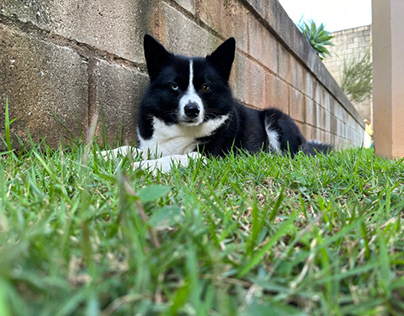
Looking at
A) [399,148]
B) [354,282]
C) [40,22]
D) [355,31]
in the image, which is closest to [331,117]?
[399,148]

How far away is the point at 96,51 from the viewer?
2014 mm

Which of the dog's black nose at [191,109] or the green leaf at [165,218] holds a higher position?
the dog's black nose at [191,109]

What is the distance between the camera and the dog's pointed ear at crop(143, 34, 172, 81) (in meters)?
2.08

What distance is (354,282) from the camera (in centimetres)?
53

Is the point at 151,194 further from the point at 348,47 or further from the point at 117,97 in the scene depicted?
the point at 348,47

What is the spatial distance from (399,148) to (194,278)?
12.8 feet

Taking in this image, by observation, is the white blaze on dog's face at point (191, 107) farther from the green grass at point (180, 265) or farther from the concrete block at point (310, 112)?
the concrete block at point (310, 112)

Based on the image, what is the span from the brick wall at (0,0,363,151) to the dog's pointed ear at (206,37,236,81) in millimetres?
460

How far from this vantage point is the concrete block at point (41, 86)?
1537 mm

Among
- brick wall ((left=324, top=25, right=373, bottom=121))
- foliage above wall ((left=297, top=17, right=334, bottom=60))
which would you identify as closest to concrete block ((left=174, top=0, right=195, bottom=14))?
foliage above wall ((left=297, top=17, right=334, bottom=60))

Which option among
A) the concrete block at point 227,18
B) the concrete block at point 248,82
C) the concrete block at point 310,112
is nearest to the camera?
the concrete block at point 227,18

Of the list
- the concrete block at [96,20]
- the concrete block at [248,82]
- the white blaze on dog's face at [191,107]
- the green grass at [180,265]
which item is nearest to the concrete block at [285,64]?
the concrete block at [248,82]

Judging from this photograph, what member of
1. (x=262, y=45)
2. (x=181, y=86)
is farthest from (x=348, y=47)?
(x=181, y=86)

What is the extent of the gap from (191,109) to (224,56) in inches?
21.1
